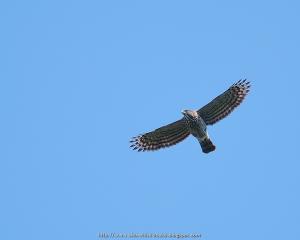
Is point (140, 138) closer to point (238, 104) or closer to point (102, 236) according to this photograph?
point (238, 104)

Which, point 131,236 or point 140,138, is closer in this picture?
point 131,236

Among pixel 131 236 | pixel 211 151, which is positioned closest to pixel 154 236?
pixel 131 236

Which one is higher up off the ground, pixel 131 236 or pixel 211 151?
pixel 211 151

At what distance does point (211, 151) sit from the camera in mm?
25344

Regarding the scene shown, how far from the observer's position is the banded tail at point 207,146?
82.9ft

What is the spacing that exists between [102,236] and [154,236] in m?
1.69

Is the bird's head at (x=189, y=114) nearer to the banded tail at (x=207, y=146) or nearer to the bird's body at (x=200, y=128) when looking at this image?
the bird's body at (x=200, y=128)

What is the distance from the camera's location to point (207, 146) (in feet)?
83.1

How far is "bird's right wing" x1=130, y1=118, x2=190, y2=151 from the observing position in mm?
26172

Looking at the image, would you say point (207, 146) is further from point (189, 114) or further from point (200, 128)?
point (189, 114)

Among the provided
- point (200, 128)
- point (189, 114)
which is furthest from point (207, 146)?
point (189, 114)

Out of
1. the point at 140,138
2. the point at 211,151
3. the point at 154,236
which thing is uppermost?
the point at 140,138

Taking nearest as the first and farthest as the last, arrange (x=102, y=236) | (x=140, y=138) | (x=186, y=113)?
(x=102, y=236) < (x=186, y=113) < (x=140, y=138)

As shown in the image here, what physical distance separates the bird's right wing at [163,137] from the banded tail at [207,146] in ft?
3.39
